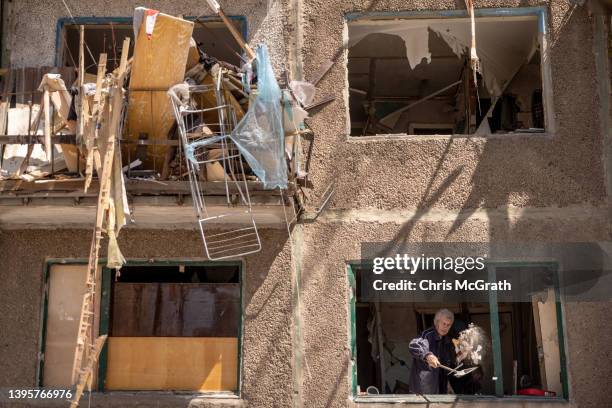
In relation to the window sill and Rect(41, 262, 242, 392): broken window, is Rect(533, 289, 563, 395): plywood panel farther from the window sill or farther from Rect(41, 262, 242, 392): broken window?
Rect(41, 262, 242, 392): broken window

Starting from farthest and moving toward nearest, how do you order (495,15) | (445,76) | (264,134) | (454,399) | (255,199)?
(445,76)
(495,15)
(454,399)
(255,199)
(264,134)

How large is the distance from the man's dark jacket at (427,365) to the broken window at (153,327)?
2.05 metres

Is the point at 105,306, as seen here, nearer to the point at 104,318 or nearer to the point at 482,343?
the point at 104,318

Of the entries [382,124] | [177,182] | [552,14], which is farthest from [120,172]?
[382,124]

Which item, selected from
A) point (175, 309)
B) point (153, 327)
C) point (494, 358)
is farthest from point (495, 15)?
point (153, 327)

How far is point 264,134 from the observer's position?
812 cm

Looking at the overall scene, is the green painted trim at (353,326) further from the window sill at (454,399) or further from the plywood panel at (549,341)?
the plywood panel at (549,341)

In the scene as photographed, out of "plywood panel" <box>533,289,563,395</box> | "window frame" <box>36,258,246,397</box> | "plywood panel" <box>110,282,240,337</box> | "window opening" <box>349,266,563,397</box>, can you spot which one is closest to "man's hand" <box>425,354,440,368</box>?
"window opening" <box>349,266,563,397</box>

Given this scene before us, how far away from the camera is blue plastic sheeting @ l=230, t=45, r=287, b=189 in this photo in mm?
8047

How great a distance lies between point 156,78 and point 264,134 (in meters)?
1.38

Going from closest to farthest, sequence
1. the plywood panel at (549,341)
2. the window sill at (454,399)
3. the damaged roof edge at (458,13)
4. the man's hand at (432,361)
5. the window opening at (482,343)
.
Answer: the window sill at (454,399), the man's hand at (432,361), the plywood panel at (549,341), the window opening at (482,343), the damaged roof edge at (458,13)

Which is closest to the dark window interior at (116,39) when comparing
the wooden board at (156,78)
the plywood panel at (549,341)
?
the wooden board at (156,78)

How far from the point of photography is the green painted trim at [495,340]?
8848mm

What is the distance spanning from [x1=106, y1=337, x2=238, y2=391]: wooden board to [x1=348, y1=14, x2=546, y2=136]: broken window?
4.39 metres
